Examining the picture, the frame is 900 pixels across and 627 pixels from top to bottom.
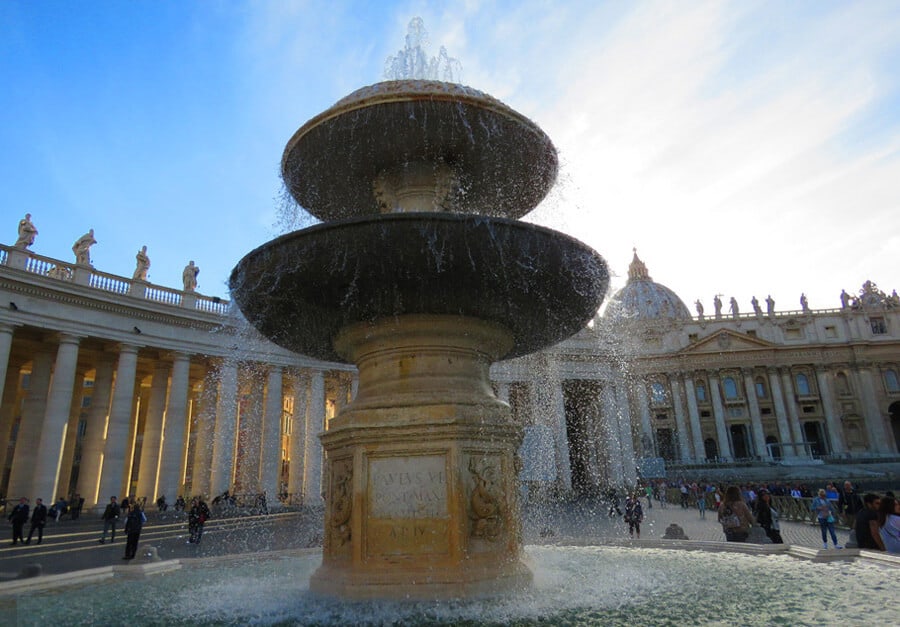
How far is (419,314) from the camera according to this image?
21.6 ft

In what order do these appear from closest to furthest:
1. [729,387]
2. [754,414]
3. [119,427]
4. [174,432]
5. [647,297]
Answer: [119,427] < [174,432] < [754,414] < [729,387] < [647,297]

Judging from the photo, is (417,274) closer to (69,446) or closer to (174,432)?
(174,432)

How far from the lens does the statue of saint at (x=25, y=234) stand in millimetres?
25234

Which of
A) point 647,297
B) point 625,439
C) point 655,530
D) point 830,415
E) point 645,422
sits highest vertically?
point 647,297

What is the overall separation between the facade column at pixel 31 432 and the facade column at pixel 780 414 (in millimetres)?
73777

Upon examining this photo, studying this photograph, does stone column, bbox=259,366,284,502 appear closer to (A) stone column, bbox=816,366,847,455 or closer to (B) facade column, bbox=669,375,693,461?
(B) facade column, bbox=669,375,693,461

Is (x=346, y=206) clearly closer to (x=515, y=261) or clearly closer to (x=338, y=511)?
→ (x=515, y=261)

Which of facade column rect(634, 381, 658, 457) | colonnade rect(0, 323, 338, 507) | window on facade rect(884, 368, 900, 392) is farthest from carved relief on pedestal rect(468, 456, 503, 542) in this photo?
window on facade rect(884, 368, 900, 392)

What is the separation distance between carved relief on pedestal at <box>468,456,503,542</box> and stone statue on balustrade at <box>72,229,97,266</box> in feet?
90.4

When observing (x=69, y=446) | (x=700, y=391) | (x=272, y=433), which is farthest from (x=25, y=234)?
(x=700, y=391)

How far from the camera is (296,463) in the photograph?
33.6 m

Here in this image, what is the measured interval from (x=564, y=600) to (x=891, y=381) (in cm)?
8786

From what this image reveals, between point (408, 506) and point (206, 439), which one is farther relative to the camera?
point (206, 439)

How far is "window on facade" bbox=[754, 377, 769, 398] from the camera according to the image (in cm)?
7650
